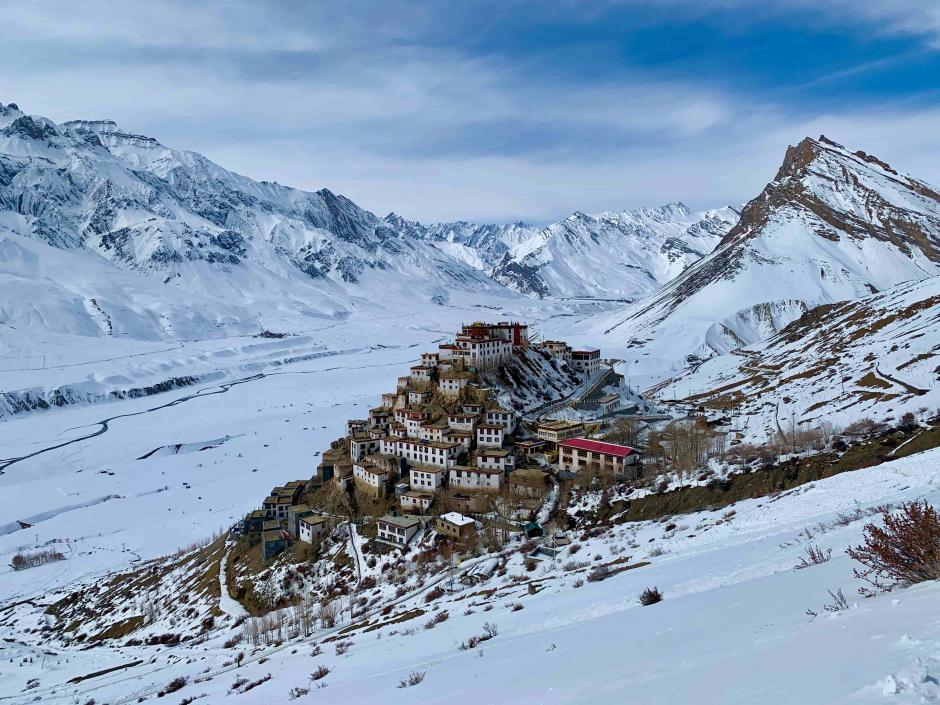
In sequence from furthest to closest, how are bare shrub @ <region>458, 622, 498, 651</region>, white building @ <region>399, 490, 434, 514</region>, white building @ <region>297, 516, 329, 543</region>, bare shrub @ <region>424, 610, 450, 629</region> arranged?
white building @ <region>297, 516, 329, 543</region>
white building @ <region>399, 490, 434, 514</region>
bare shrub @ <region>424, 610, 450, 629</region>
bare shrub @ <region>458, 622, 498, 651</region>

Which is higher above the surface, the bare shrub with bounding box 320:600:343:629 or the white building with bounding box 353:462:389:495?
the white building with bounding box 353:462:389:495

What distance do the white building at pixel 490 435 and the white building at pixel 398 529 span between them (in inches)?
373

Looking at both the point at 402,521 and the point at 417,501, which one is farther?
the point at 417,501

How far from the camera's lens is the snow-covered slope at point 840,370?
137 ft

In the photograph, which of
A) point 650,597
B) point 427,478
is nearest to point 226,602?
point 427,478

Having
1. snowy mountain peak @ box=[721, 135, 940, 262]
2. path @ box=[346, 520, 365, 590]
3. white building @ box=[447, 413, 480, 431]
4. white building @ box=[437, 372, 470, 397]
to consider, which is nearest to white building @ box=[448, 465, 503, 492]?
white building @ box=[447, 413, 480, 431]

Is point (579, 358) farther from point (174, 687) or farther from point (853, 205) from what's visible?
point (853, 205)

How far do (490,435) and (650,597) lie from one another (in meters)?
35.9

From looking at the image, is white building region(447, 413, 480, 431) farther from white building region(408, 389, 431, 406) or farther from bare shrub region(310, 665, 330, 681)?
bare shrub region(310, 665, 330, 681)

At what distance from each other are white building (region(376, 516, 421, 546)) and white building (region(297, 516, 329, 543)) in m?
5.92

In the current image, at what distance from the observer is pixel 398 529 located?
129 feet

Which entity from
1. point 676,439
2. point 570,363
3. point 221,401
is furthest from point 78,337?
point 676,439

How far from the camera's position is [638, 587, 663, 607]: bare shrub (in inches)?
434

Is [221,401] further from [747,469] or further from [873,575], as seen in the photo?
[873,575]
